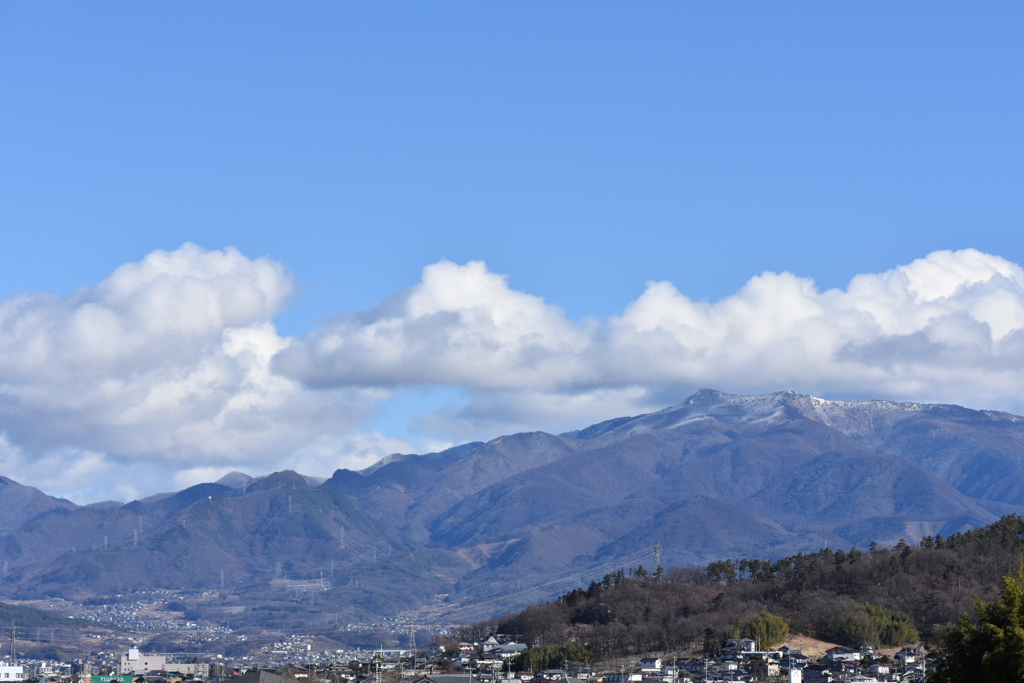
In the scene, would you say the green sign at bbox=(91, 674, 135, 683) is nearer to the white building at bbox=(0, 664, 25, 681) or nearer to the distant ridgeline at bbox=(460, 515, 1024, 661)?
the white building at bbox=(0, 664, 25, 681)

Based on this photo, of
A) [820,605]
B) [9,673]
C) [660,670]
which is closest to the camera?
[660,670]

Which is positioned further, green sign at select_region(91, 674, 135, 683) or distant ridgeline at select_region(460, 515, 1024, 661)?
distant ridgeline at select_region(460, 515, 1024, 661)

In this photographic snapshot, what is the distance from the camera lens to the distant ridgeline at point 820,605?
508 feet

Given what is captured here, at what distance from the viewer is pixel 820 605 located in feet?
537

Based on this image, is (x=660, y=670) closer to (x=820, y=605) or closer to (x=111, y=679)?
(x=820, y=605)

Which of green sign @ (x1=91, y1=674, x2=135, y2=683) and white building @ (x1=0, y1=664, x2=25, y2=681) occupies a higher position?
white building @ (x1=0, y1=664, x2=25, y2=681)

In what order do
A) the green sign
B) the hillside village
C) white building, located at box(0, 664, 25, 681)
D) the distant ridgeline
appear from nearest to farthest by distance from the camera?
the hillside village → the green sign → white building, located at box(0, 664, 25, 681) → the distant ridgeline

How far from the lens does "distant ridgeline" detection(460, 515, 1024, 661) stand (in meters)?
155

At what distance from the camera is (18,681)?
147 metres

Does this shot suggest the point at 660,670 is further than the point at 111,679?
No

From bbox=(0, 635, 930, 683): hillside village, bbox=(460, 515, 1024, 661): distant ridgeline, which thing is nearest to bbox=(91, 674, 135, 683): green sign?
bbox=(0, 635, 930, 683): hillside village

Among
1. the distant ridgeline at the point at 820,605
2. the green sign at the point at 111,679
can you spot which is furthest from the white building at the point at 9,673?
the distant ridgeline at the point at 820,605

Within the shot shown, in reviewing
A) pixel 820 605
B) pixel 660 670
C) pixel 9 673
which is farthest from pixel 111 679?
pixel 820 605

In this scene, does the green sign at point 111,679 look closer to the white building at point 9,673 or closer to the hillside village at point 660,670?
the hillside village at point 660,670
